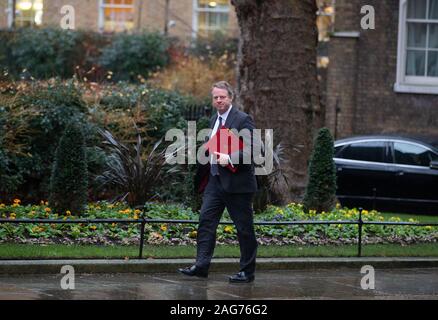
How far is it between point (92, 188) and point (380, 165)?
5.72 metres

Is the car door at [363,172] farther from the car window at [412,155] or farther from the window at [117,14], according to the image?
the window at [117,14]

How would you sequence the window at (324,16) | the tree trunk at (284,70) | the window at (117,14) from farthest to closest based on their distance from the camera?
1. the window at (117,14)
2. the window at (324,16)
3. the tree trunk at (284,70)

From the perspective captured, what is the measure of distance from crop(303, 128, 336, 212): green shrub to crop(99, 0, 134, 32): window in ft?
60.8

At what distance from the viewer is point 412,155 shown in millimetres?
18578

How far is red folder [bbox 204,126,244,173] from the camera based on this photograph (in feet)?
32.8

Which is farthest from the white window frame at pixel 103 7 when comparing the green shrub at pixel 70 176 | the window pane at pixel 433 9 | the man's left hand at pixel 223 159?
the man's left hand at pixel 223 159

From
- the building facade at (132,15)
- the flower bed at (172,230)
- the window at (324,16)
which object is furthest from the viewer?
the building facade at (132,15)

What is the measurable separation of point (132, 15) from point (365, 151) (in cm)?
1506

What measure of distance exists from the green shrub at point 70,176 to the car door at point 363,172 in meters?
6.60

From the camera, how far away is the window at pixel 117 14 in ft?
105

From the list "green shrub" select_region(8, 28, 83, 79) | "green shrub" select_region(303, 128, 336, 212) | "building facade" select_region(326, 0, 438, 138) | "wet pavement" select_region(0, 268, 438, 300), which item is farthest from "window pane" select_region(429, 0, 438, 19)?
"wet pavement" select_region(0, 268, 438, 300)

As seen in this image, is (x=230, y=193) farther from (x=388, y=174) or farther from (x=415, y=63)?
(x=415, y=63)

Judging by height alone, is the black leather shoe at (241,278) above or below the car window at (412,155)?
below

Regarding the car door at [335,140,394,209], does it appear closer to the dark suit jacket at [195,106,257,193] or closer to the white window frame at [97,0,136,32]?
the dark suit jacket at [195,106,257,193]
